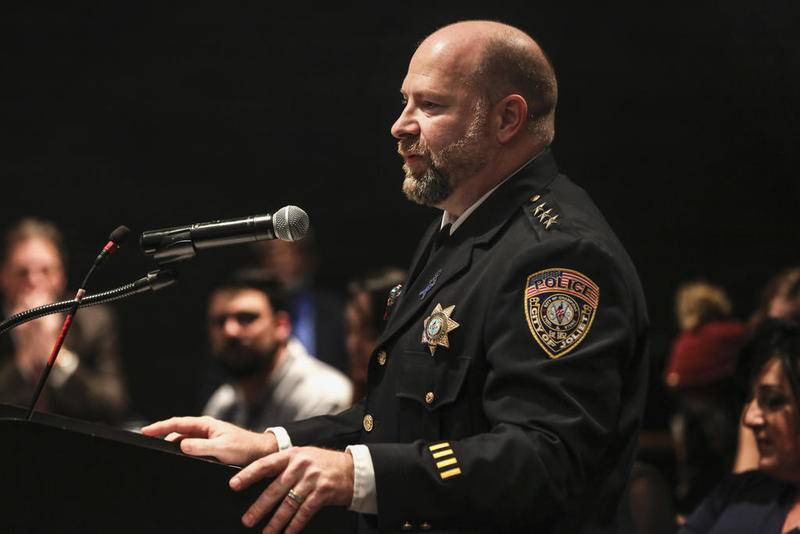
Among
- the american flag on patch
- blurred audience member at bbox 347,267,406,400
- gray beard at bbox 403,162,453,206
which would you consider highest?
blurred audience member at bbox 347,267,406,400

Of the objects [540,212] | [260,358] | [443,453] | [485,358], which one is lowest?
[443,453]

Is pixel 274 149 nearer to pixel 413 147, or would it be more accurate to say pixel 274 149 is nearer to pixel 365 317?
pixel 365 317

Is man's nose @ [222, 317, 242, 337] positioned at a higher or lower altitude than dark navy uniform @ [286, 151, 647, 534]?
higher

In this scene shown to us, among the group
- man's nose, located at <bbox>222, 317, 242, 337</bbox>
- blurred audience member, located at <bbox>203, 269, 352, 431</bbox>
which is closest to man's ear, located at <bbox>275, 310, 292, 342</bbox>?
blurred audience member, located at <bbox>203, 269, 352, 431</bbox>

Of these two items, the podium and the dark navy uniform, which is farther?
the dark navy uniform

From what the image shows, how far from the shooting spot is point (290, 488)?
1401 millimetres

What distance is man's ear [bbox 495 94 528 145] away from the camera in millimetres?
1806

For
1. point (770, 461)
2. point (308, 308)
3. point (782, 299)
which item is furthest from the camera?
point (308, 308)

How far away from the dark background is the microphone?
3377mm

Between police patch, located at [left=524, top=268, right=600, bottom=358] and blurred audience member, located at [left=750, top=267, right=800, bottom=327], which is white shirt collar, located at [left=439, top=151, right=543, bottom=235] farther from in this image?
blurred audience member, located at [left=750, top=267, right=800, bottom=327]

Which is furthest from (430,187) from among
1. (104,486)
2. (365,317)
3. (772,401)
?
(365,317)

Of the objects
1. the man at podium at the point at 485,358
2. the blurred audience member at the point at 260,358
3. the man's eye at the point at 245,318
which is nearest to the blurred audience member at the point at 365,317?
the blurred audience member at the point at 260,358

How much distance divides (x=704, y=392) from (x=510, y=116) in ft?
7.52

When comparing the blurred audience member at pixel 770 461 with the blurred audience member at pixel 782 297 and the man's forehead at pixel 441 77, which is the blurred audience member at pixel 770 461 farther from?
the man's forehead at pixel 441 77
